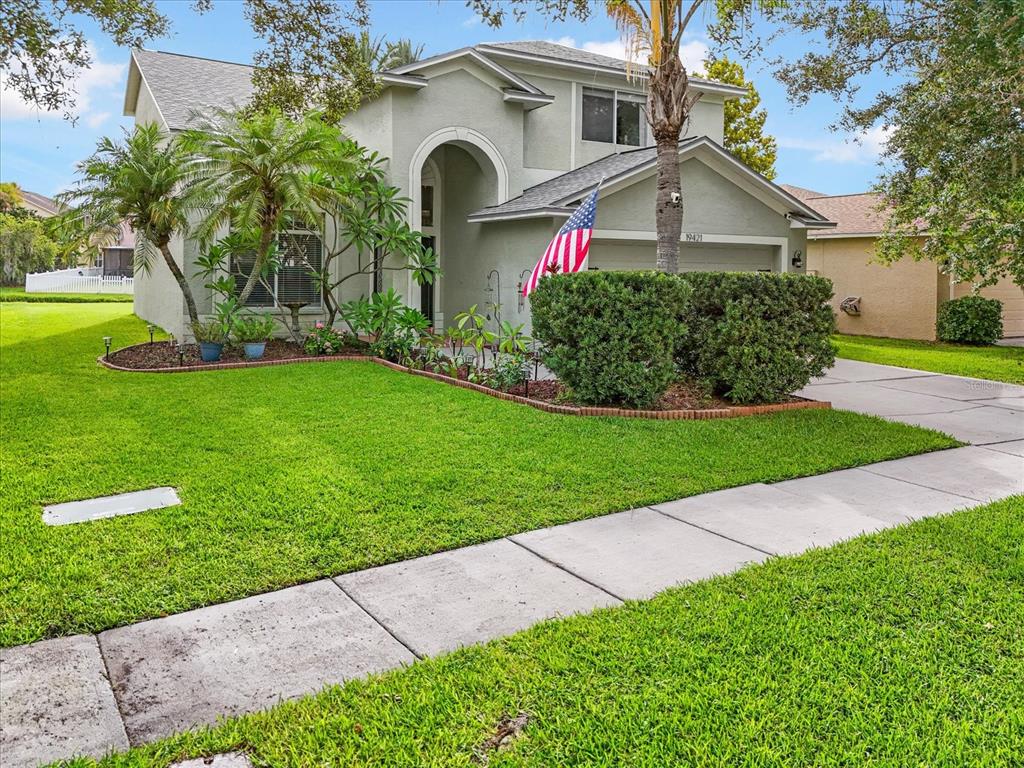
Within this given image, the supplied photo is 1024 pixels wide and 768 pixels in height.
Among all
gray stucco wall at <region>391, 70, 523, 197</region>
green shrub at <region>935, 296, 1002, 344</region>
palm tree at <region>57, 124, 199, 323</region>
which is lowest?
green shrub at <region>935, 296, 1002, 344</region>

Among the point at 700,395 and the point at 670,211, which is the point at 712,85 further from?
the point at 700,395

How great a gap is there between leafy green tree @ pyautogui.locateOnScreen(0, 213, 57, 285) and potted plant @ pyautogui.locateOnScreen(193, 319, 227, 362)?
32420mm

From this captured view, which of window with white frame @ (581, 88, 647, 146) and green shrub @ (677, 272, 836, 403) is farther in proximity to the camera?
window with white frame @ (581, 88, 647, 146)

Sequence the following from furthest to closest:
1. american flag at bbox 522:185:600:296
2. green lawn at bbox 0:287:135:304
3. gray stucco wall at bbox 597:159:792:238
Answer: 1. green lawn at bbox 0:287:135:304
2. gray stucco wall at bbox 597:159:792:238
3. american flag at bbox 522:185:600:296

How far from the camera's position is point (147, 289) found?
21422mm

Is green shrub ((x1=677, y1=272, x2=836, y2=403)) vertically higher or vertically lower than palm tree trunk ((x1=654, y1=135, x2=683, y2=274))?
lower

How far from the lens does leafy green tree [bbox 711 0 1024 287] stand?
12.8 meters

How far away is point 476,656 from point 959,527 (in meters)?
3.59

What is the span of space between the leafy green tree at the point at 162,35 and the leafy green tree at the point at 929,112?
589 cm

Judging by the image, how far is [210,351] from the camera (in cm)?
1359

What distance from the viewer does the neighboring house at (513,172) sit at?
52.4 ft

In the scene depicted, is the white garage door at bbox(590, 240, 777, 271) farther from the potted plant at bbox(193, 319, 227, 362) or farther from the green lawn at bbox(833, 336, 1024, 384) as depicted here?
the potted plant at bbox(193, 319, 227, 362)

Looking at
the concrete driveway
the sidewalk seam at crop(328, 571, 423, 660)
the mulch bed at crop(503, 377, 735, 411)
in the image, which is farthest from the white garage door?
the sidewalk seam at crop(328, 571, 423, 660)

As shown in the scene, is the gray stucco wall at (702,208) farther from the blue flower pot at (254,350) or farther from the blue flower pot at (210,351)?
the blue flower pot at (210,351)
